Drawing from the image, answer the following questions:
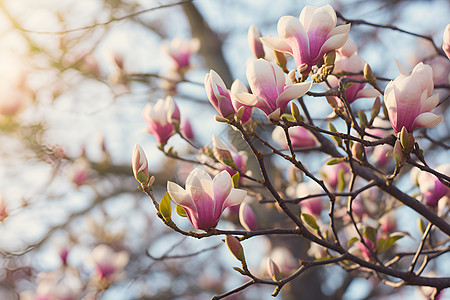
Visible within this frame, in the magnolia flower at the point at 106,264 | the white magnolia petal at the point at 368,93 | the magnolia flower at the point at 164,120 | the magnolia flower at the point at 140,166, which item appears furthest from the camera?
the magnolia flower at the point at 106,264

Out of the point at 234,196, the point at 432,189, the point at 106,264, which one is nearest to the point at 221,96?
the point at 234,196

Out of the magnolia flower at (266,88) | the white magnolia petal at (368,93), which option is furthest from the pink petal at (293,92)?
the white magnolia petal at (368,93)

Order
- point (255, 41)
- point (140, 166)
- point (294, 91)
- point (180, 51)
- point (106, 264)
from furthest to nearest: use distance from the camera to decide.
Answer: point (180, 51) < point (106, 264) < point (255, 41) < point (140, 166) < point (294, 91)

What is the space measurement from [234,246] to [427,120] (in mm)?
460

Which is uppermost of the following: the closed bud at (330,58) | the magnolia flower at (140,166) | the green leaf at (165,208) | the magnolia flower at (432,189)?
the closed bud at (330,58)

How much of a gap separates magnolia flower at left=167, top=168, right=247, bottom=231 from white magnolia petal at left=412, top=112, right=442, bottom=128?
1.28 ft

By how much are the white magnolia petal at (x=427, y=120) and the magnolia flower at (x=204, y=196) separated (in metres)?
0.39

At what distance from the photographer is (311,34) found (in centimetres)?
86

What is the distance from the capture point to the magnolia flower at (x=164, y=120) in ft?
4.41

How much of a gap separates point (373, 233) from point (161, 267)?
3.47 meters

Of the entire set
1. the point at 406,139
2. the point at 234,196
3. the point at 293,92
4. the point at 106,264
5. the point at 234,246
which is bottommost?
the point at 106,264

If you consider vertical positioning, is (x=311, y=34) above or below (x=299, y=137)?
above

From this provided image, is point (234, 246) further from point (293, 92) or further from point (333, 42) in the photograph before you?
point (333, 42)

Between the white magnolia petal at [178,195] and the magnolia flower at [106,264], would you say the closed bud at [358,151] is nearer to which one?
the white magnolia petal at [178,195]
